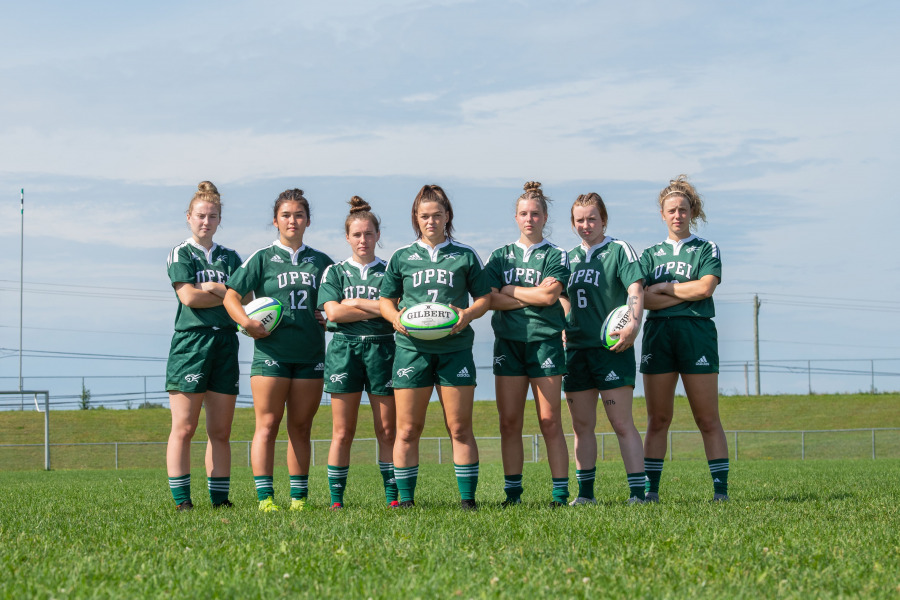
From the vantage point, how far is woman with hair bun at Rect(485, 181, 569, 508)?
6375 millimetres

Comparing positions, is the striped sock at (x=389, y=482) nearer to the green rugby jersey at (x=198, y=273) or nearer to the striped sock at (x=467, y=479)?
the striped sock at (x=467, y=479)

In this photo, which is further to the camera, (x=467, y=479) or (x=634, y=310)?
(x=634, y=310)

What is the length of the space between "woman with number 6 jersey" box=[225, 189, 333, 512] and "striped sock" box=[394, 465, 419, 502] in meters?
0.83

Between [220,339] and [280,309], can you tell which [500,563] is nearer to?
[280,309]

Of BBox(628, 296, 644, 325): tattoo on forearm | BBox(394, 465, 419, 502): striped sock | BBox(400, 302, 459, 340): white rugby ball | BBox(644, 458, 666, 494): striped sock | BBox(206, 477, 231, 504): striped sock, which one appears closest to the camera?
BBox(400, 302, 459, 340): white rugby ball

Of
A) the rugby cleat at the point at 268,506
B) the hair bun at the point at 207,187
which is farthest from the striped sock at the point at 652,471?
the hair bun at the point at 207,187

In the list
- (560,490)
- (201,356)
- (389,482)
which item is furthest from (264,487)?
(560,490)

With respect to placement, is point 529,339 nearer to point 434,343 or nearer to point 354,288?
point 434,343

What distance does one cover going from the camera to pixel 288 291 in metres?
6.66

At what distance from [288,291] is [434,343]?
4.43ft

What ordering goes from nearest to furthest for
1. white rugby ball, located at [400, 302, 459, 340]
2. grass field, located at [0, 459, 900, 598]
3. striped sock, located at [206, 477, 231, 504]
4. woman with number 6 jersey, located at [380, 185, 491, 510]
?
grass field, located at [0, 459, 900, 598] < white rugby ball, located at [400, 302, 459, 340] < woman with number 6 jersey, located at [380, 185, 491, 510] < striped sock, located at [206, 477, 231, 504]

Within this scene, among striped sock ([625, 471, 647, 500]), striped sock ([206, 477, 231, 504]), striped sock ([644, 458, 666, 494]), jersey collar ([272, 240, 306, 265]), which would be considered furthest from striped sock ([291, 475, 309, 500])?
striped sock ([644, 458, 666, 494])

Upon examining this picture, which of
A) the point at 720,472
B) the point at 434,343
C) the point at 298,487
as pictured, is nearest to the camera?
the point at 434,343

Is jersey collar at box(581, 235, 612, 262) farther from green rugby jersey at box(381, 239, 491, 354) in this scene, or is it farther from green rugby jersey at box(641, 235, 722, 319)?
green rugby jersey at box(381, 239, 491, 354)
